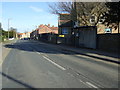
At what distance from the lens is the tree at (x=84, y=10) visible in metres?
33.9

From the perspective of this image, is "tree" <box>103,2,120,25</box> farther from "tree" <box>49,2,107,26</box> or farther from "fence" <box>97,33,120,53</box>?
"tree" <box>49,2,107,26</box>

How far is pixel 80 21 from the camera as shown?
37562 millimetres

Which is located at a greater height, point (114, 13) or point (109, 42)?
point (114, 13)

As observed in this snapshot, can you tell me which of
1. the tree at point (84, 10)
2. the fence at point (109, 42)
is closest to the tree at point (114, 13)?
the fence at point (109, 42)

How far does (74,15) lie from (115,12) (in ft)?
57.9

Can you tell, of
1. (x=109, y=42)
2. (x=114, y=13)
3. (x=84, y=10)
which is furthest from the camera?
(x=84, y=10)

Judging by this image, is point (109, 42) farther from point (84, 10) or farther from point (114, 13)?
point (84, 10)

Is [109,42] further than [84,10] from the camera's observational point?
No

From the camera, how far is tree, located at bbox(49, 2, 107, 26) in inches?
1334

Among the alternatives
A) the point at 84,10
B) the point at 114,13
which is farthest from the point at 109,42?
the point at 84,10

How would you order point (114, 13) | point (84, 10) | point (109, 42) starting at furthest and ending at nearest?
point (84, 10), point (109, 42), point (114, 13)

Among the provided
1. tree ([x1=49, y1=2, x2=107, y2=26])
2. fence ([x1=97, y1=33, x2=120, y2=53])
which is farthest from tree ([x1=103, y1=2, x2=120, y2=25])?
tree ([x1=49, y1=2, x2=107, y2=26])

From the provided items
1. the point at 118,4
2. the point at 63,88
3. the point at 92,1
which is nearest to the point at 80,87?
the point at 63,88

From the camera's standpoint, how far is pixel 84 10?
35.2 metres
